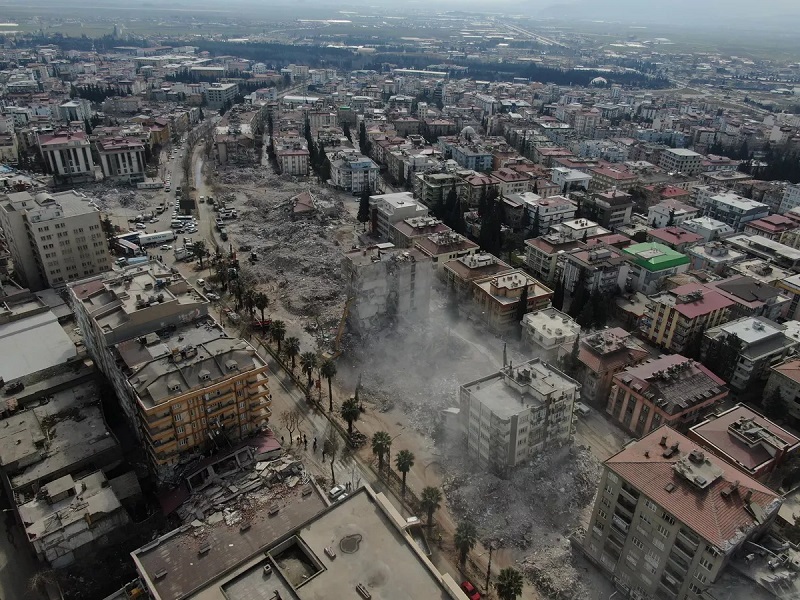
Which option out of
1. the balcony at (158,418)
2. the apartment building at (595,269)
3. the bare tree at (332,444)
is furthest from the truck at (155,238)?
the apartment building at (595,269)

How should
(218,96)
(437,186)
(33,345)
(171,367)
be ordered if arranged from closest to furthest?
1. (171,367)
2. (33,345)
3. (437,186)
4. (218,96)

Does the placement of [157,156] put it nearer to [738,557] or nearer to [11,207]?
[11,207]

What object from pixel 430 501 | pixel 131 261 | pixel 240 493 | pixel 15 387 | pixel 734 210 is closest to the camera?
pixel 240 493

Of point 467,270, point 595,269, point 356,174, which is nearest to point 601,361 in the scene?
point 595,269

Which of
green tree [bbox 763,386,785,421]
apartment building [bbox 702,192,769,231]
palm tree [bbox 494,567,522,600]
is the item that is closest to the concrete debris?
palm tree [bbox 494,567,522,600]

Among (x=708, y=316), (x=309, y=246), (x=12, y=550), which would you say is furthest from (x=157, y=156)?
(x=708, y=316)

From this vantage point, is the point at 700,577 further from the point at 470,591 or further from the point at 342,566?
the point at 342,566
